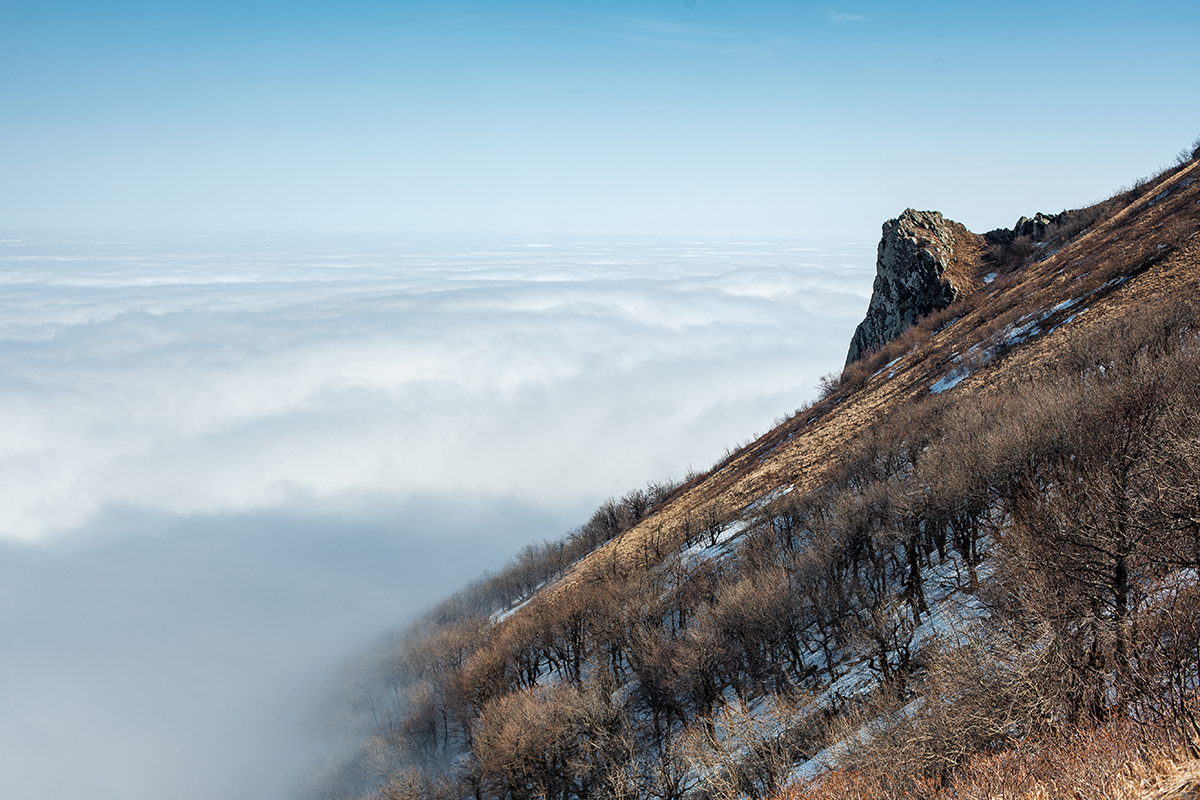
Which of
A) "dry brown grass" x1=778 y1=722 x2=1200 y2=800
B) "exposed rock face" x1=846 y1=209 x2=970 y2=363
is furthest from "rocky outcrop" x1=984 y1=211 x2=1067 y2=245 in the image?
"dry brown grass" x1=778 y1=722 x2=1200 y2=800

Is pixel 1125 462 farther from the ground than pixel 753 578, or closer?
farther from the ground

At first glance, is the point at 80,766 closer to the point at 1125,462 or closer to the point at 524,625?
the point at 524,625

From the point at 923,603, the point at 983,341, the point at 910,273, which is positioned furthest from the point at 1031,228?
the point at 923,603

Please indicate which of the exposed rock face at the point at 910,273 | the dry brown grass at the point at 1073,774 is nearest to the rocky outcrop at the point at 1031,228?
the exposed rock face at the point at 910,273

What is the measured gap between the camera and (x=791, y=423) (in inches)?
2805

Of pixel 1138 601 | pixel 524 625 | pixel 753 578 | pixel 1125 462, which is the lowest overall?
pixel 524 625

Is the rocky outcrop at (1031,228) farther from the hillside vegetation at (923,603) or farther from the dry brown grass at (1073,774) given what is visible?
the dry brown grass at (1073,774)

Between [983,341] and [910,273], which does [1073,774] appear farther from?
[910,273]

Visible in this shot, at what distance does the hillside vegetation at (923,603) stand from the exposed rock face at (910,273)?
8256 mm

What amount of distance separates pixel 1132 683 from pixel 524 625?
40.8 m

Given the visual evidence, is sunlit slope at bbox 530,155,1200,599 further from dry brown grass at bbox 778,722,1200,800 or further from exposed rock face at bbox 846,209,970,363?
dry brown grass at bbox 778,722,1200,800

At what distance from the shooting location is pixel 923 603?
964 inches

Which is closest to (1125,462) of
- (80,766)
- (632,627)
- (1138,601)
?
(1138,601)

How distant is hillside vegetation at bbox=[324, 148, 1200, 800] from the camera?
481 inches
